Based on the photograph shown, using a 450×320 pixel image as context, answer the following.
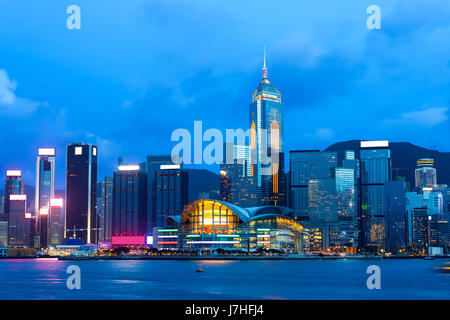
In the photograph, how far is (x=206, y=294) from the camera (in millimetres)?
73062

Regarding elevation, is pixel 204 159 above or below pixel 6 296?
above

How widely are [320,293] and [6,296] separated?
35.9 metres

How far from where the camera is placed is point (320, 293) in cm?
7381
